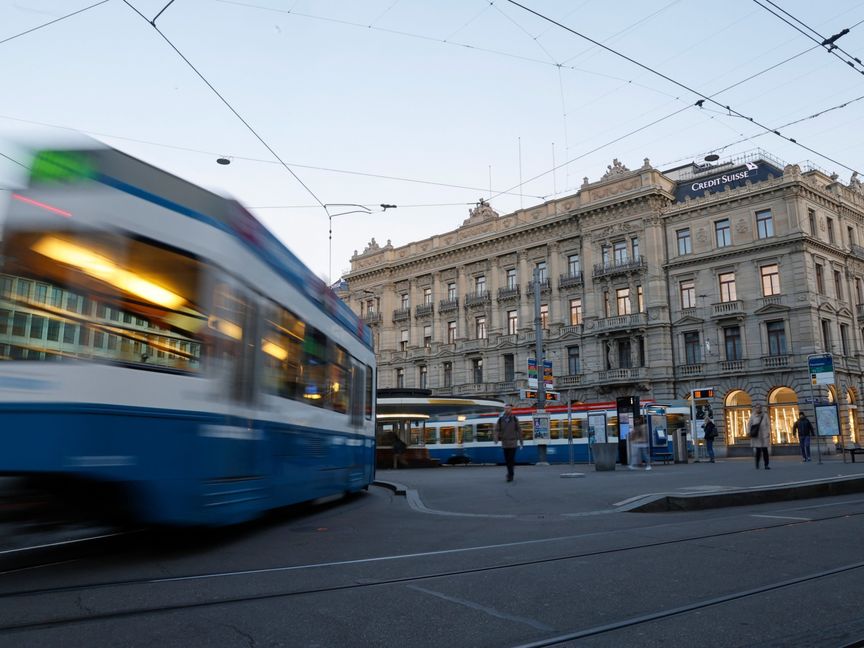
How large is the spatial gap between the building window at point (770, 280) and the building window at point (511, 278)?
17.0 m

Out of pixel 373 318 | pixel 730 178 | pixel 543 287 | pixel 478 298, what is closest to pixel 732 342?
pixel 730 178

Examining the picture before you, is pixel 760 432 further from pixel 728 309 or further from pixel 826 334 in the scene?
pixel 826 334

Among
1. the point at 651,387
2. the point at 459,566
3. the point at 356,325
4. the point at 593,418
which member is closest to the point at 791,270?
the point at 651,387

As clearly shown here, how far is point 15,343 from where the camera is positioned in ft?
18.7

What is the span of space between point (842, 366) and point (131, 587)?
43812 millimetres

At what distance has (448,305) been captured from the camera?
5688 cm

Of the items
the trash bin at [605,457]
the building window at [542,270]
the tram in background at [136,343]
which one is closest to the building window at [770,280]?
the building window at [542,270]

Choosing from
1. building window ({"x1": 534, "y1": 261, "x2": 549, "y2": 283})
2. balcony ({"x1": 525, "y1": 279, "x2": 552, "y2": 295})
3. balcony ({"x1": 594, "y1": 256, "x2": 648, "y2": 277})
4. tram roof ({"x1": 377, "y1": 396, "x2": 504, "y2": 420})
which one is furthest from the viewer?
building window ({"x1": 534, "y1": 261, "x2": 549, "y2": 283})

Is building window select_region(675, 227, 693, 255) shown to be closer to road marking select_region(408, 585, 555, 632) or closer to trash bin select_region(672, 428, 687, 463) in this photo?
trash bin select_region(672, 428, 687, 463)

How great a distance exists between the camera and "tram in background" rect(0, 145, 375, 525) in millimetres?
5711

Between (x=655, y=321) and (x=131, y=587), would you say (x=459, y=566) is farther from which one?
(x=655, y=321)

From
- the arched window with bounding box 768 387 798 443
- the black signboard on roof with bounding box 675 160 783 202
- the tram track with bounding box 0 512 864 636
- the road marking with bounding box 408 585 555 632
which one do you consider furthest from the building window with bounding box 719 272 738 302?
the road marking with bounding box 408 585 555 632

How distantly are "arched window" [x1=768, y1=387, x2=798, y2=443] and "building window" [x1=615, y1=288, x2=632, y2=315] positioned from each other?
32.8ft

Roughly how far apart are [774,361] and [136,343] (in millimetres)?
39945
